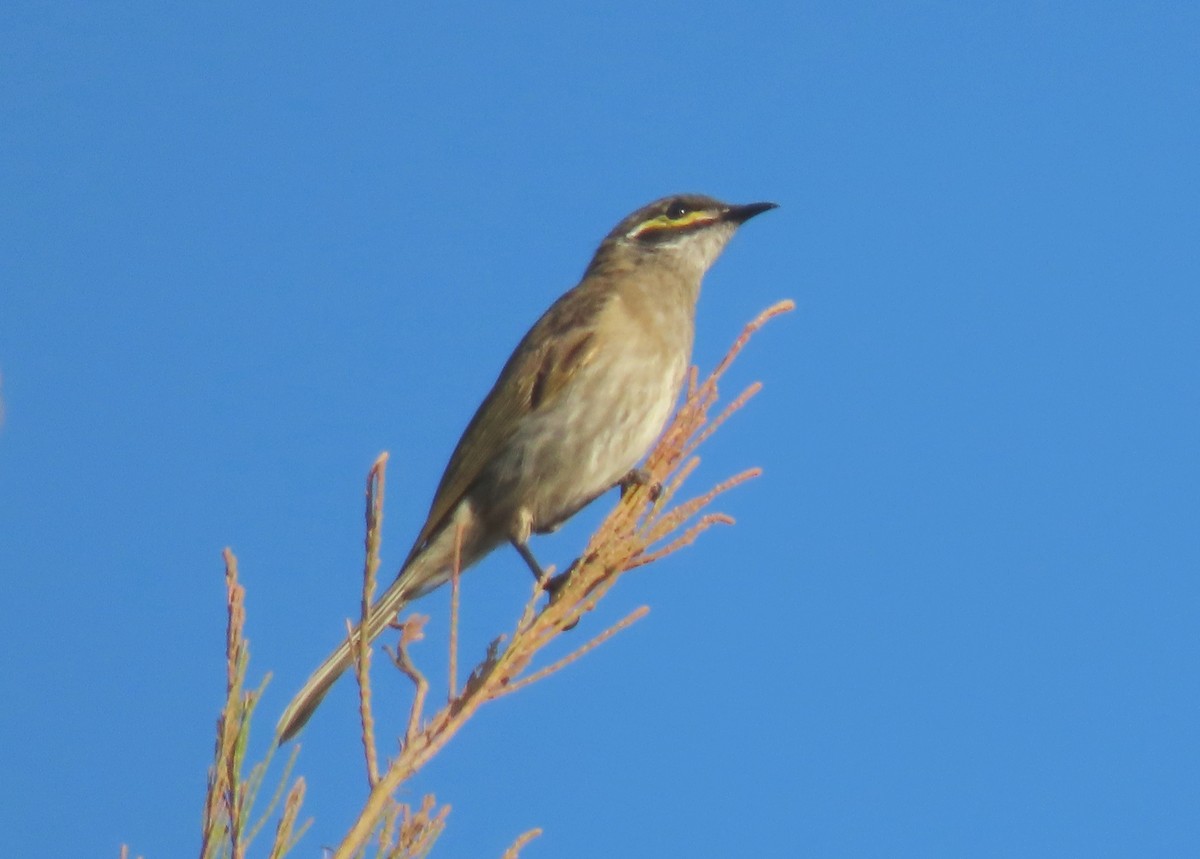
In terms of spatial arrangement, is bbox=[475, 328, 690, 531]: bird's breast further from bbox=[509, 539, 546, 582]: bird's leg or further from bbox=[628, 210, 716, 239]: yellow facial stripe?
bbox=[628, 210, 716, 239]: yellow facial stripe

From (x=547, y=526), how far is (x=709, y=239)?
6.19ft

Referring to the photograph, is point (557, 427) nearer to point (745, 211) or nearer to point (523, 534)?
point (523, 534)

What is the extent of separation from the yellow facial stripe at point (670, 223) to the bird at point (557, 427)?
2.37 feet

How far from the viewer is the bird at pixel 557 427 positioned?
655 centimetres

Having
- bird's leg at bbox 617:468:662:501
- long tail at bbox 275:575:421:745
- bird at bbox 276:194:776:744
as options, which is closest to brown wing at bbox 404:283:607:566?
bird at bbox 276:194:776:744

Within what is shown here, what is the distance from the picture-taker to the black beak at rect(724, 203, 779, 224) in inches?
299

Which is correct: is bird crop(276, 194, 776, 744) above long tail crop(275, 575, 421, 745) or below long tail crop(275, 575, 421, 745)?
above

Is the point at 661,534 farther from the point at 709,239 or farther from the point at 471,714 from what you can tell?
the point at 709,239

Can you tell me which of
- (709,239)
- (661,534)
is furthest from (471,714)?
(709,239)

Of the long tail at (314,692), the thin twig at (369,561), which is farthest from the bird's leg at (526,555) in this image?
the thin twig at (369,561)

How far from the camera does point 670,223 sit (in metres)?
7.89

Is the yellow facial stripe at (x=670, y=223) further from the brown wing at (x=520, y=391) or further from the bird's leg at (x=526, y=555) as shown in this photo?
the bird's leg at (x=526, y=555)

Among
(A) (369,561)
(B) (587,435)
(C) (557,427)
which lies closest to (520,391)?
(C) (557,427)

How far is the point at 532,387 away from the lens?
22.5 ft
